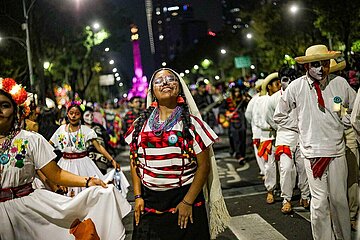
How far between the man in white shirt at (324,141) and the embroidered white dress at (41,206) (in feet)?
6.99

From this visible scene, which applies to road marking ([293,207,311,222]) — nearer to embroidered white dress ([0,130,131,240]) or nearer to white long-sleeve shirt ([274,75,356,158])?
white long-sleeve shirt ([274,75,356,158])

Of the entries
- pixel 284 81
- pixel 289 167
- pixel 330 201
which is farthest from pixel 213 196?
pixel 284 81

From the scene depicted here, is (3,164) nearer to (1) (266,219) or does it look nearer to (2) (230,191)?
(1) (266,219)

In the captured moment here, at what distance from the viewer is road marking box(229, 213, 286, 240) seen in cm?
614

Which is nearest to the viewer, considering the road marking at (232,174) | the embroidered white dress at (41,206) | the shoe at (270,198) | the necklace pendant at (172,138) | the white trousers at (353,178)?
Result: the embroidered white dress at (41,206)

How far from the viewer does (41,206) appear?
3.90m

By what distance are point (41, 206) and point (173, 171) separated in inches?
44.3

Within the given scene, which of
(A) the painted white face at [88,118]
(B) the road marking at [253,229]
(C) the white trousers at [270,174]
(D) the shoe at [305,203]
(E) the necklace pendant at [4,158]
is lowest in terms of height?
(B) the road marking at [253,229]

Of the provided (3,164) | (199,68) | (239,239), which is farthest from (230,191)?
(199,68)

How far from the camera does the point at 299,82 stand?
525 cm

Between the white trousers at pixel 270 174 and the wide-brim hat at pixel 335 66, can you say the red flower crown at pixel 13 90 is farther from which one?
the white trousers at pixel 270 174

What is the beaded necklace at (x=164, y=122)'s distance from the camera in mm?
4012

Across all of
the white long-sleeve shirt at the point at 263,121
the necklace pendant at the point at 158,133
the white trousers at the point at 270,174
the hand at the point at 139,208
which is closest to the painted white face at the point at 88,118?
the white long-sleeve shirt at the point at 263,121

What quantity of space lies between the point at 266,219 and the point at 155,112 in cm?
349
